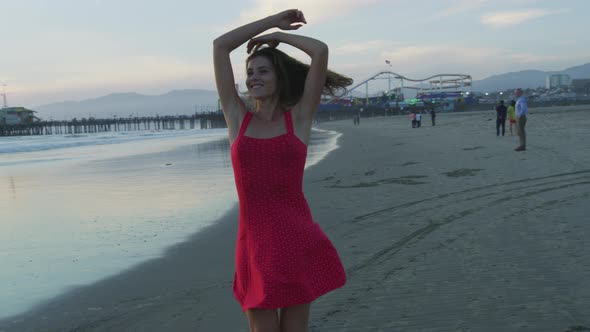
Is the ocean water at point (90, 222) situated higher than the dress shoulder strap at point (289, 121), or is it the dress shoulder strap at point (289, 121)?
the dress shoulder strap at point (289, 121)

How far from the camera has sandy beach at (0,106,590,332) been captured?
11.9 ft

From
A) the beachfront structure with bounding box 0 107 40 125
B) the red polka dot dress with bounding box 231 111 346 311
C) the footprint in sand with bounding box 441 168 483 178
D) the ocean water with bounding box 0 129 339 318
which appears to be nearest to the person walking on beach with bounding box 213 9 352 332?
the red polka dot dress with bounding box 231 111 346 311

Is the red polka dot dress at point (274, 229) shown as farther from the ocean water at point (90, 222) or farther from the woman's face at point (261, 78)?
the ocean water at point (90, 222)

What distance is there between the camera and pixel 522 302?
3678mm

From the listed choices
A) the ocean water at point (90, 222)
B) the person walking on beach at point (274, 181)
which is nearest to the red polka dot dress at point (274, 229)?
the person walking on beach at point (274, 181)

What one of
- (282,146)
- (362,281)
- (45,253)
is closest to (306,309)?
(282,146)

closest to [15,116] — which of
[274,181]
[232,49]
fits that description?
[232,49]

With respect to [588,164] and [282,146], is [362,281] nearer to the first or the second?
[282,146]

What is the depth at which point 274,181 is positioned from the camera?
2.01m

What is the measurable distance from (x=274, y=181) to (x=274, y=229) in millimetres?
169

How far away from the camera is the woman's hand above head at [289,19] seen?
2.21m

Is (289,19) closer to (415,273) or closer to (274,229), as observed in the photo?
(274,229)

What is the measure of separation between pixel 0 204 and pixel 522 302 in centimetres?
998

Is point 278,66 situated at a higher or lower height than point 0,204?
higher
